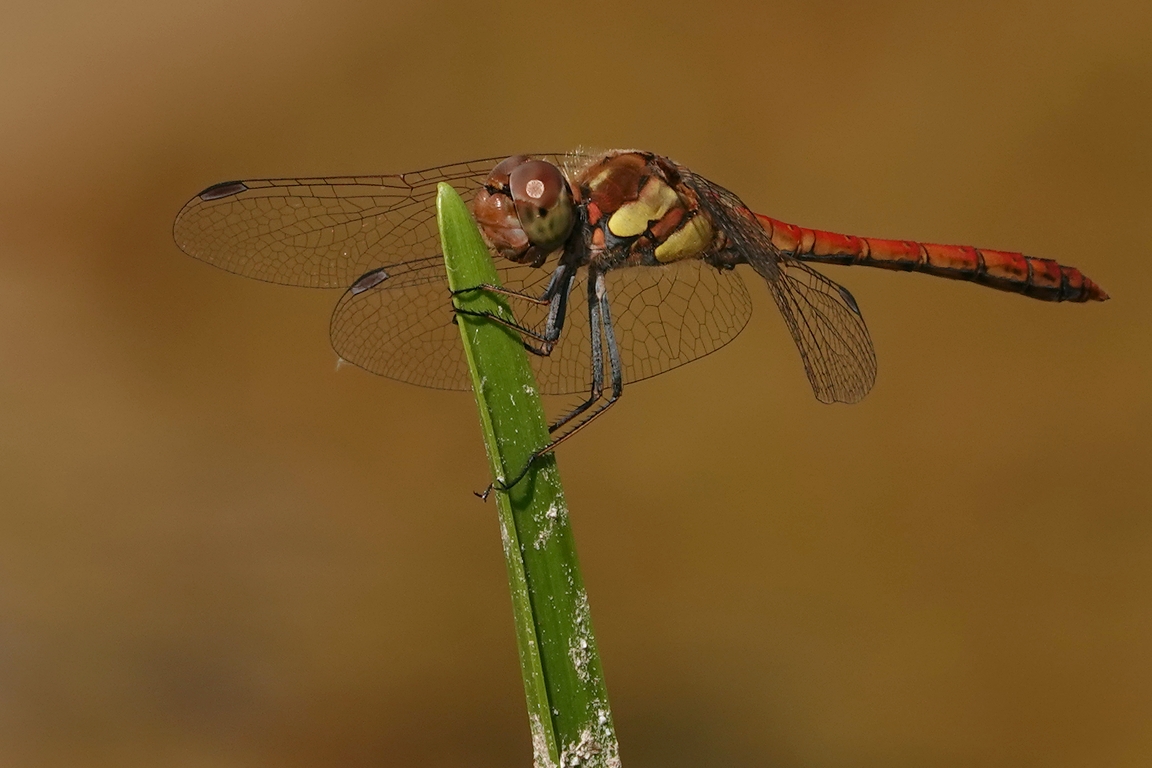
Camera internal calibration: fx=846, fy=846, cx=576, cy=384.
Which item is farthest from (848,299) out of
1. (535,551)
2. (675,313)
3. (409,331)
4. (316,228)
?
(535,551)

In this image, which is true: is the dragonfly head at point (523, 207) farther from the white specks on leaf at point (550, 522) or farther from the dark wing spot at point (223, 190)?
the white specks on leaf at point (550, 522)

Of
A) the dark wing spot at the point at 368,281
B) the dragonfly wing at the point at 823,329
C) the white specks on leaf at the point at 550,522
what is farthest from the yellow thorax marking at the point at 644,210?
the white specks on leaf at the point at 550,522

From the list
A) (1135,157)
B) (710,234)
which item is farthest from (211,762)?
(1135,157)

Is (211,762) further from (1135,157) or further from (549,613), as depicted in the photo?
(1135,157)

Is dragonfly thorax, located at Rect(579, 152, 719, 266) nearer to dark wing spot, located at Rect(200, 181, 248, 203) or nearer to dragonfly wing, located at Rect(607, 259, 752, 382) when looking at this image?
dragonfly wing, located at Rect(607, 259, 752, 382)

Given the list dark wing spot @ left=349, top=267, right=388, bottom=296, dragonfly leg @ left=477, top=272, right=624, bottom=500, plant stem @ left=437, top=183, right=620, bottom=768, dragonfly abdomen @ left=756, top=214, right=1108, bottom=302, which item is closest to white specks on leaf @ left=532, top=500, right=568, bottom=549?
plant stem @ left=437, top=183, right=620, bottom=768

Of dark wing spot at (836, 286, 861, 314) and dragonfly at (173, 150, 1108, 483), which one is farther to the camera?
dark wing spot at (836, 286, 861, 314)
